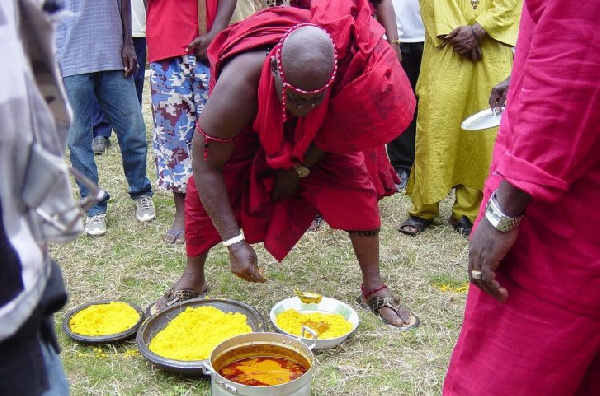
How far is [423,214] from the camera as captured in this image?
4.11 meters

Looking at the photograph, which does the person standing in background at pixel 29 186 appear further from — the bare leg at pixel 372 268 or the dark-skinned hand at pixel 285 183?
the bare leg at pixel 372 268

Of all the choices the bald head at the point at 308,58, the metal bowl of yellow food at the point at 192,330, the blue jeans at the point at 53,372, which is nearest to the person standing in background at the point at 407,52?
the metal bowl of yellow food at the point at 192,330

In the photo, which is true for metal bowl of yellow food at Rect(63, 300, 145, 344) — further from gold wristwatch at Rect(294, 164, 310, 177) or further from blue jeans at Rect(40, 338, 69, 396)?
blue jeans at Rect(40, 338, 69, 396)

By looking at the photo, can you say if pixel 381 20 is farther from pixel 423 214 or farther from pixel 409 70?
pixel 423 214

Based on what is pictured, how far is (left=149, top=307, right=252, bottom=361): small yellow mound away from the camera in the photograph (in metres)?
2.56

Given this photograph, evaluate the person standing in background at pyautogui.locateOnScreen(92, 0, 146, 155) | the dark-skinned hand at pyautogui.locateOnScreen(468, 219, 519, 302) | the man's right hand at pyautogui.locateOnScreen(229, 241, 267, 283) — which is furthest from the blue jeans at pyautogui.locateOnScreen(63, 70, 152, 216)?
the dark-skinned hand at pyautogui.locateOnScreen(468, 219, 519, 302)

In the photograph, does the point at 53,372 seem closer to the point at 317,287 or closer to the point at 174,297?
the point at 174,297

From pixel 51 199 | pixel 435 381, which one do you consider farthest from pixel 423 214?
pixel 51 199

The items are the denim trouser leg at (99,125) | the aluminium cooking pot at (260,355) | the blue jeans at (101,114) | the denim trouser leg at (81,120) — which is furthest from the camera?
the denim trouser leg at (99,125)

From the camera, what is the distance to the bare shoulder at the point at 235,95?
2.45 meters

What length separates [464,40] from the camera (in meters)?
3.62

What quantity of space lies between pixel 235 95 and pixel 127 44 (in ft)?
5.54

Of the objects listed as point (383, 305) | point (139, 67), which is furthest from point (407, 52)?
point (383, 305)

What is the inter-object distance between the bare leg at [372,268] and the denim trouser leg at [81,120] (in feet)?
5.60
